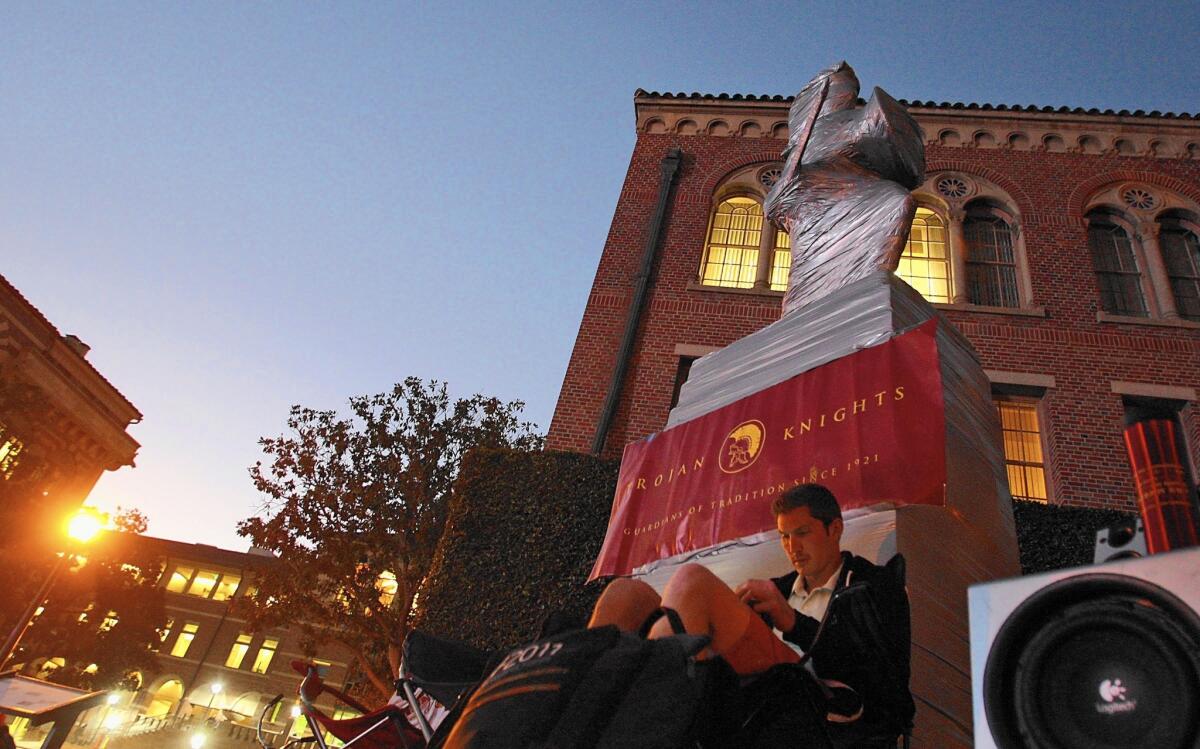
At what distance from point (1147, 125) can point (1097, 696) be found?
15.1 meters

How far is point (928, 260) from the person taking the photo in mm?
11492

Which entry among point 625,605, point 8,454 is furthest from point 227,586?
point 625,605

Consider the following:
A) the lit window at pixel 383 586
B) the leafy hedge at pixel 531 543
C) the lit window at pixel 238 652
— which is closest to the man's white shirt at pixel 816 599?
the leafy hedge at pixel 531 543

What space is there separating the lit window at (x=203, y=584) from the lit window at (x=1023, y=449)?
37.8 meters

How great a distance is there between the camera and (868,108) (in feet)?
22.2

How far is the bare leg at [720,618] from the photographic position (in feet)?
6.22

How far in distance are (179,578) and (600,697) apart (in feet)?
139

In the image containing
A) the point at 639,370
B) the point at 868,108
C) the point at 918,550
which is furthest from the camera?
the point at 639,370

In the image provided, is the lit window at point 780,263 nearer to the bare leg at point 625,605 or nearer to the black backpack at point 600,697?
the bare leg at point 625,605

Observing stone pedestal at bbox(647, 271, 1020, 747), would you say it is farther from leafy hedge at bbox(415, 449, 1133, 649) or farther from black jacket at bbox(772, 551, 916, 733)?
leafy hedge at bbox(415, 449, 1133, 649)

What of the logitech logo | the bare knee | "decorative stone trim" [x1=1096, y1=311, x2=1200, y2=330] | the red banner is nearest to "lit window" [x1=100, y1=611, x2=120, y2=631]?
the red banner

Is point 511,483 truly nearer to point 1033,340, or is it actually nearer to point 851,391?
point 851,391

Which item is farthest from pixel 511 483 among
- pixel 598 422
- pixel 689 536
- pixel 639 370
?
pixel 689 536

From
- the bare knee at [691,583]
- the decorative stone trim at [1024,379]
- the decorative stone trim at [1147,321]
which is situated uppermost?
the decorative stone trim at [1147,321]
